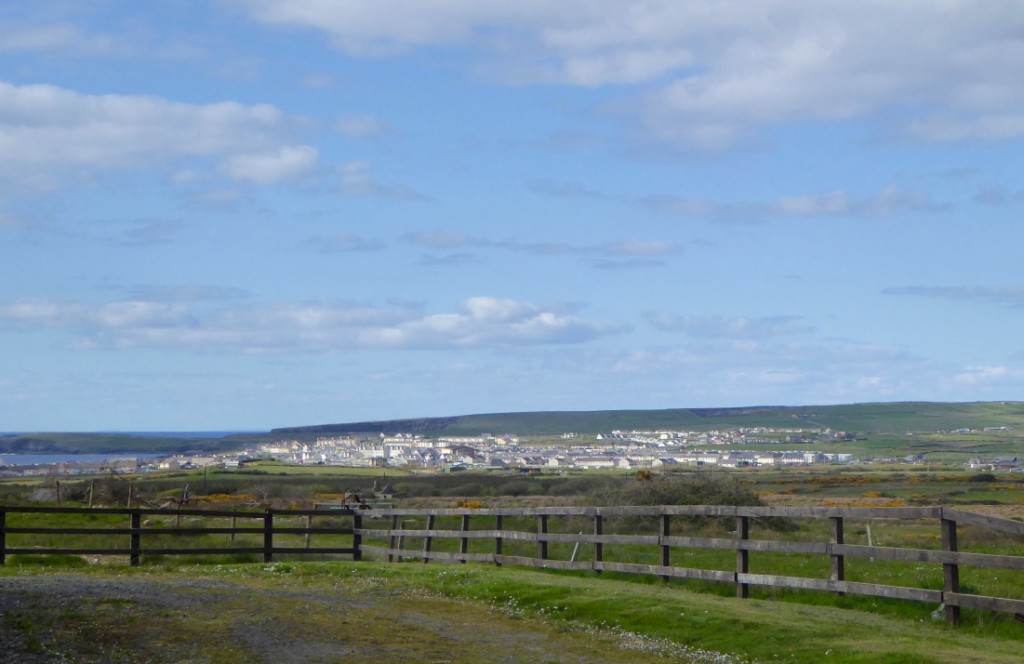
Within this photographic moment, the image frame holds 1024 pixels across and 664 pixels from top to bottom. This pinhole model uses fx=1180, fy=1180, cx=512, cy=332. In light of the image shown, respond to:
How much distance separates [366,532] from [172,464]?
452 feet

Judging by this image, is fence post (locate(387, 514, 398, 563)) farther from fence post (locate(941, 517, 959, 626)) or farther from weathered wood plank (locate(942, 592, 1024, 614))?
weathered wood plank (locate(942, 592, 1024, 614))

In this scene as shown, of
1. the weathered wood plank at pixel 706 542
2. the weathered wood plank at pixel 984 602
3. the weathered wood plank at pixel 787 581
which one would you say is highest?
the weathered wood plank at pixel 706 542

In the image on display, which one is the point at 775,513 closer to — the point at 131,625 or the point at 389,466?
the point at 131,625

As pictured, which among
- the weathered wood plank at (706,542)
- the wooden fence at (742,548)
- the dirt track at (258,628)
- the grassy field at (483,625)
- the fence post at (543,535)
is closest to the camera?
the dirt track at (258,628)

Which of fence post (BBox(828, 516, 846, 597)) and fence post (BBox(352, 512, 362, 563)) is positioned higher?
fence post (BBox(828, 516, 846, 597))

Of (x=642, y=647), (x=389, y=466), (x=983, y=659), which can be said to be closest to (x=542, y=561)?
(x=642, y=647)

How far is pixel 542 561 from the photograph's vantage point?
21266 mm

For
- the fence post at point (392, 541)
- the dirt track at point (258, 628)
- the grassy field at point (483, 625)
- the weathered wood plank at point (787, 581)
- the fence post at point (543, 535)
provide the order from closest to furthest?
the dirt track at point (258, 628)
the grassy field at point (483, 625)
the weathered wood plank at point (787, 581)
the fence post at point (543, 535)
the fence post at point (392, 541)

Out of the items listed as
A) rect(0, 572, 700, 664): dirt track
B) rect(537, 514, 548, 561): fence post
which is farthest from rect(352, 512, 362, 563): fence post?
rect(0, 572, 700, 664): dirt track

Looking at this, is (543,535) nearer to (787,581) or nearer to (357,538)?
(787,581)

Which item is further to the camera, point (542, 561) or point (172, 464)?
point (172, 464)

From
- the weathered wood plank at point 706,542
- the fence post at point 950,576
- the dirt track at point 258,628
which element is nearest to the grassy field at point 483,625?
the dirt track at point 258,628

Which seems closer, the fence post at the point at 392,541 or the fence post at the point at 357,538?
the fence post at the point at 392,541

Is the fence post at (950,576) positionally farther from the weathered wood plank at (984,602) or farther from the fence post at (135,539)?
the fence post at (135,539)
